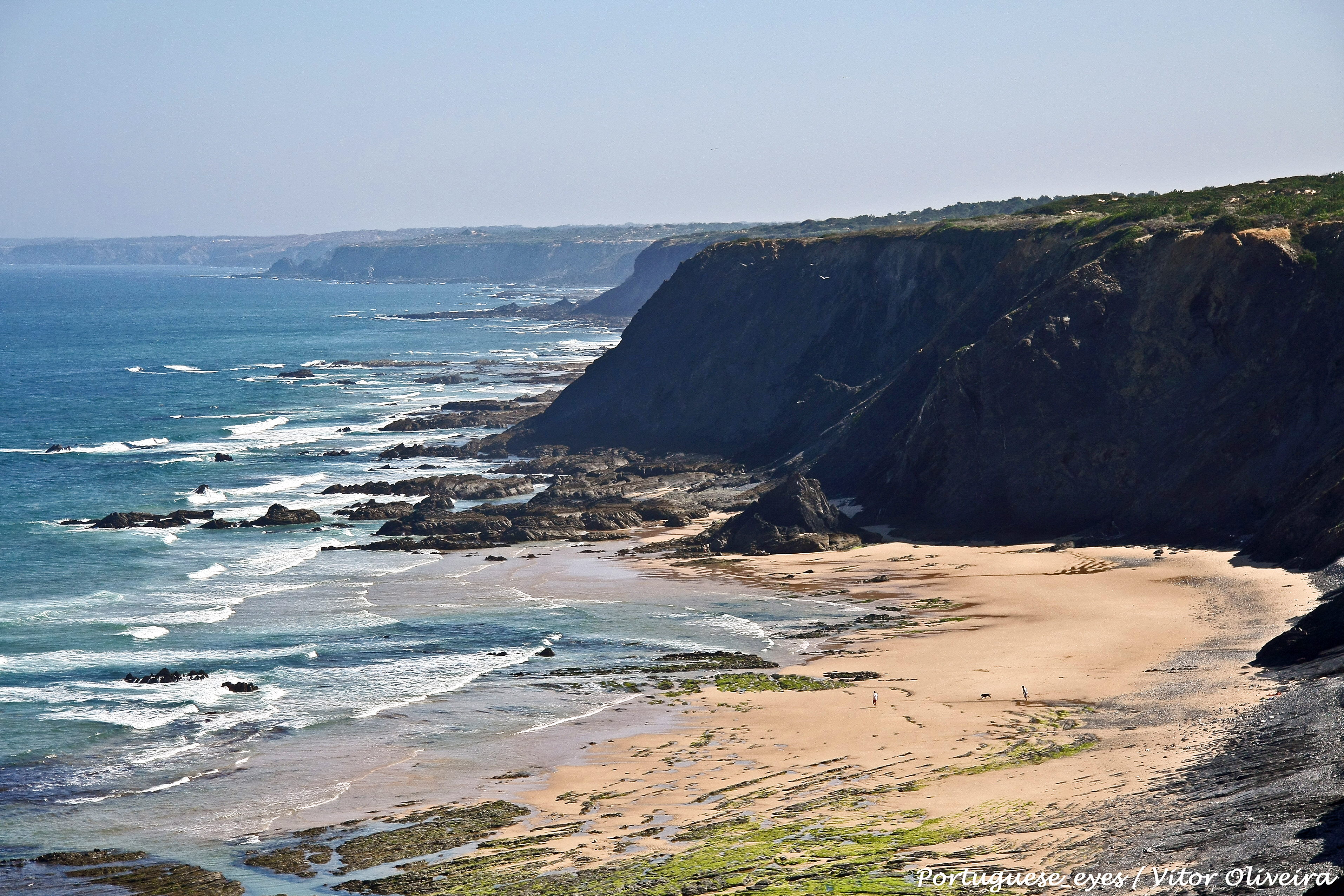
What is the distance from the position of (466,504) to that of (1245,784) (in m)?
41.8

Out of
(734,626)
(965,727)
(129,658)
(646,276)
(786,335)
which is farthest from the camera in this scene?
(646,276)

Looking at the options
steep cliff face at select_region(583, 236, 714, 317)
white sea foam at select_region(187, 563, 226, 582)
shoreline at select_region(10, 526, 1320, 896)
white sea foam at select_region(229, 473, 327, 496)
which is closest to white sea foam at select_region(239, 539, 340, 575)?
white sea foam at select_region(187, 563, 226, 582)

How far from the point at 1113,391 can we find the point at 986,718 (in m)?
21.2

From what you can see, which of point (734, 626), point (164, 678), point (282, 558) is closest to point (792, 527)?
point (734, 626)

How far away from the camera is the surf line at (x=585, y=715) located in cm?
2795

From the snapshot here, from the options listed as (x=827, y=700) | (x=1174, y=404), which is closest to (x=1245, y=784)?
(x=827, y=700)

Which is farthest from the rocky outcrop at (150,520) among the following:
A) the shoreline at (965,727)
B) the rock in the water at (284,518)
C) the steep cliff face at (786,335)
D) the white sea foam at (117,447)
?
the shoreline at (965,727)

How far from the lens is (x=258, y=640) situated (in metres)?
35.6

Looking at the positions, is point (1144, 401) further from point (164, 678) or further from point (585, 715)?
point (164, 678)

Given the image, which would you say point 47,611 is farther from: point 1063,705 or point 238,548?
point 1063,705

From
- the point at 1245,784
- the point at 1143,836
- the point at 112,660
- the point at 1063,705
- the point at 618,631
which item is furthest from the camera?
the point at 618,631

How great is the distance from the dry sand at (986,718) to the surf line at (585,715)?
0.47 metres

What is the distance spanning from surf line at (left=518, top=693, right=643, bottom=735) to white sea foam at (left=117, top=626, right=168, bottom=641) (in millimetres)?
13917

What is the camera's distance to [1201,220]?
46.2 meters
